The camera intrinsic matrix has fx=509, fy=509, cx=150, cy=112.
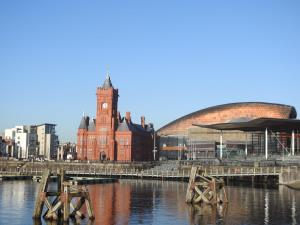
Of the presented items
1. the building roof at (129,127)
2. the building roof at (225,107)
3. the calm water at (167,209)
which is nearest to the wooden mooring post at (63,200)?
the calm water at (167,209)

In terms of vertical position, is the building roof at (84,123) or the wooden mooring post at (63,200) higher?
the building roof at (84,123)

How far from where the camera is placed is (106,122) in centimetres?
12838

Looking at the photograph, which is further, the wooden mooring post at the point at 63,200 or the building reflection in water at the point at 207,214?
the building reflection in water at the point at 207,214

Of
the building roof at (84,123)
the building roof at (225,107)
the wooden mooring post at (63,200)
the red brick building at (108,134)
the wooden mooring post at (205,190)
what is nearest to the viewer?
the wooden mooring post at (63,200)

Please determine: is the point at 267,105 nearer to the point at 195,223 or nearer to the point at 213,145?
the point at 213,145

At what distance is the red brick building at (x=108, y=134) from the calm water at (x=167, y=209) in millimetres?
62034

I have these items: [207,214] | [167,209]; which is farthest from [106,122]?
[207,214]

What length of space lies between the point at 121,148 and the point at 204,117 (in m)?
44.3

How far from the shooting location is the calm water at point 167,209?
4100 centimetres

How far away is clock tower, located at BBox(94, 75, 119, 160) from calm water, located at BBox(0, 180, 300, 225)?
62247mm

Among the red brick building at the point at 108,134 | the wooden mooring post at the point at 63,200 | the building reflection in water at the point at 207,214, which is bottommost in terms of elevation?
the building reflection in water at the point at 207,214

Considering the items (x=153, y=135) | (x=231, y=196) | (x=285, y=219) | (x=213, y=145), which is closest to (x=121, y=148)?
(x=153, y=135)

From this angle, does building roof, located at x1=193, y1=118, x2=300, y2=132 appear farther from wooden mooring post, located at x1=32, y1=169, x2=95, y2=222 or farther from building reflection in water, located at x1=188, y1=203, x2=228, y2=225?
wooden mooring post, located at x1=32, y1=169, x2=95, y2=222

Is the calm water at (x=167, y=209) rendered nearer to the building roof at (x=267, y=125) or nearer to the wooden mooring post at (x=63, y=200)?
the wooden mooring post at (x=63, y=200)
